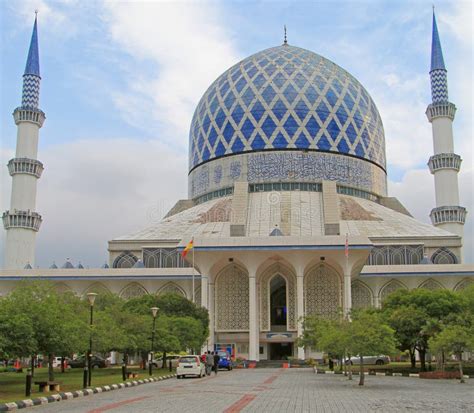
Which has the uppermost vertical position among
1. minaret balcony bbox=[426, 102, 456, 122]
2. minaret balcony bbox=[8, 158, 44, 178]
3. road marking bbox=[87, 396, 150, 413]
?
minaret balcony bbox=[426, 102, 456, 122]

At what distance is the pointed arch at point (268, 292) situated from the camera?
3898 centimetres

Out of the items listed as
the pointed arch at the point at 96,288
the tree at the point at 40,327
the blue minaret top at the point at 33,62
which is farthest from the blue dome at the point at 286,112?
the tree at the point at 40,327

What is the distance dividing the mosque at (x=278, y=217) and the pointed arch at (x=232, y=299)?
0.06m

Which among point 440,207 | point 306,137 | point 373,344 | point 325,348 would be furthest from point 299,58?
point 373,344

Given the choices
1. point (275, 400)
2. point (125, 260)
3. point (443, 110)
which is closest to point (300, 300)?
point (125, 260)

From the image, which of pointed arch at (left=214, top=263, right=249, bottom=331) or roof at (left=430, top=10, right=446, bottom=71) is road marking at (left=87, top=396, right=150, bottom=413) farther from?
roof at (left=430, top=10, right=446, bottom=71)

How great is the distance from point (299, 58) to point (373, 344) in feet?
130

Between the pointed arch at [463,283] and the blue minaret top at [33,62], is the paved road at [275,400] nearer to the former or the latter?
the pointed arch at [463,283]

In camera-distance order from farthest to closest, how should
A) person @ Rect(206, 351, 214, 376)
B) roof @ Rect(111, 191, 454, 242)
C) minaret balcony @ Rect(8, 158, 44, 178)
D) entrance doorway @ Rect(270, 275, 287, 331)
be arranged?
1. minaret balcony @ Rect(8, 158, 44, 178)
2. roof @ Rect(111, 191, 454, 242)
3. entrance doorway @ Rect(270, 275, 287, 331)
4. person @ Rect(206, 351, 214, 376)

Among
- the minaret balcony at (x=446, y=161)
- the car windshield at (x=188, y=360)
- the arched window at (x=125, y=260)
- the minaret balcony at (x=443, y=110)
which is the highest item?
the minaret balcony at (x=443, y=110)

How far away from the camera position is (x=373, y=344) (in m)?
20.2

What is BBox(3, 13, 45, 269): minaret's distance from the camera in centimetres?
4594

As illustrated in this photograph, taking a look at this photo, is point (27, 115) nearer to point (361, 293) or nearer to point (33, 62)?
point (33, 62)

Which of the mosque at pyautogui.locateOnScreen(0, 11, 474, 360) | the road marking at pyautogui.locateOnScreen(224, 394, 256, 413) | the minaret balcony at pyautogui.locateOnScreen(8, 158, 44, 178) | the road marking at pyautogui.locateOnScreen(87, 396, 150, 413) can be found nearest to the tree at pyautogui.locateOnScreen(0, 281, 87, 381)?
the road marking at pyautogui.locateOnScreen(87, 396, 150, 413)
